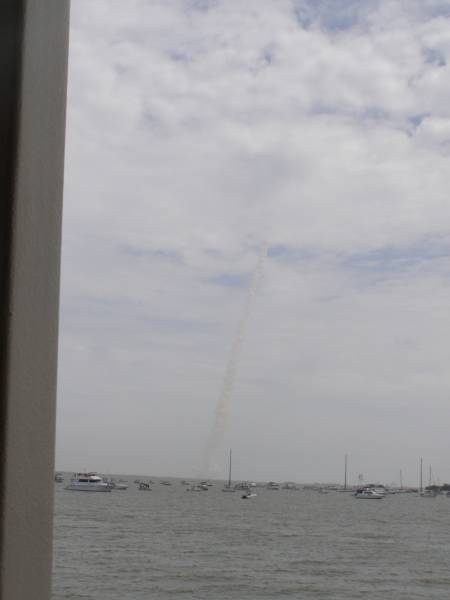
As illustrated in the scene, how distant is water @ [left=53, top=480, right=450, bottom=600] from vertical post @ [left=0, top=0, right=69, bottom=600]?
33.2 m

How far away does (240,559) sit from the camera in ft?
153

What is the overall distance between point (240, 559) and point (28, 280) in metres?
47.4

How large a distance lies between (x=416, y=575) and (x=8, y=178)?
46092 mm

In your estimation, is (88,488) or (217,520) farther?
(88,488)

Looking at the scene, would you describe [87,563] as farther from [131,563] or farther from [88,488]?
[88,488]

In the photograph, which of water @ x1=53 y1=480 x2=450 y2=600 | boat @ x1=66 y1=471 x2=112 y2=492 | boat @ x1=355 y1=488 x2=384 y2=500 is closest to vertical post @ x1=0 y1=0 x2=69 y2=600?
water @ x1=53 y1=480 x2=450 y2=600

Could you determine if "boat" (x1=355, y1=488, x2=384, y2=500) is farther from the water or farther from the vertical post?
the vertical post

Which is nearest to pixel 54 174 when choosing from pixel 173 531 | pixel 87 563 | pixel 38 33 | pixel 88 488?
pixel 38 33

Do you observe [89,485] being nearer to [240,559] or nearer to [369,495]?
[369,495]

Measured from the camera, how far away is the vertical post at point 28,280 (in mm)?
1422

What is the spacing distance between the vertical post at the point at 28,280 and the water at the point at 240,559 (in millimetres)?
33191

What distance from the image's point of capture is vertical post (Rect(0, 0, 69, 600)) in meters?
1.42

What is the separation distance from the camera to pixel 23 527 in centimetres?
142

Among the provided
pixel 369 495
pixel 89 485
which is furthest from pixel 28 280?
pixel 369 495
